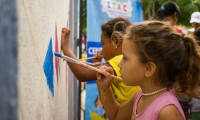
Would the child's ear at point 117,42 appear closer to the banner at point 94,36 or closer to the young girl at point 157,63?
the young girl at point 157,63

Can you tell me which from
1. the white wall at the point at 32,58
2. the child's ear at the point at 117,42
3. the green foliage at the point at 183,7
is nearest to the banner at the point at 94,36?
the child's ear at the point at 117,42

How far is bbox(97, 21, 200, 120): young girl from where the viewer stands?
5.43 ft

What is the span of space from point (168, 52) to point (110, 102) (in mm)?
563

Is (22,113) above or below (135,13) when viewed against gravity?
below

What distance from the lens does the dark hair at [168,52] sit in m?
1.66

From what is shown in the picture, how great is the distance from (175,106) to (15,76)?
34.9 inches

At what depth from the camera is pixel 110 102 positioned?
2.02m

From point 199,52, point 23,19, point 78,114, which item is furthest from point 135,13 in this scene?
point 23,19

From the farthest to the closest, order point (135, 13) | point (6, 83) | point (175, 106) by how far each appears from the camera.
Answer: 1. point (135, 13)
2. point (175, 106)
3. point (6, 83)

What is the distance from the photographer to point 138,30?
5.64ft

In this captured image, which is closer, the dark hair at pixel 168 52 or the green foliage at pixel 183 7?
the dark hair at pixel 168 52

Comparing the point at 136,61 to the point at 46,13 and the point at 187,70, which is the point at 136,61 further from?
the point at 46,13

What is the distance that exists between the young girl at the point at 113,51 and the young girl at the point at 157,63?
475 mm

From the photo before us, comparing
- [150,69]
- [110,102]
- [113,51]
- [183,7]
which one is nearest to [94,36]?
[113,51]
